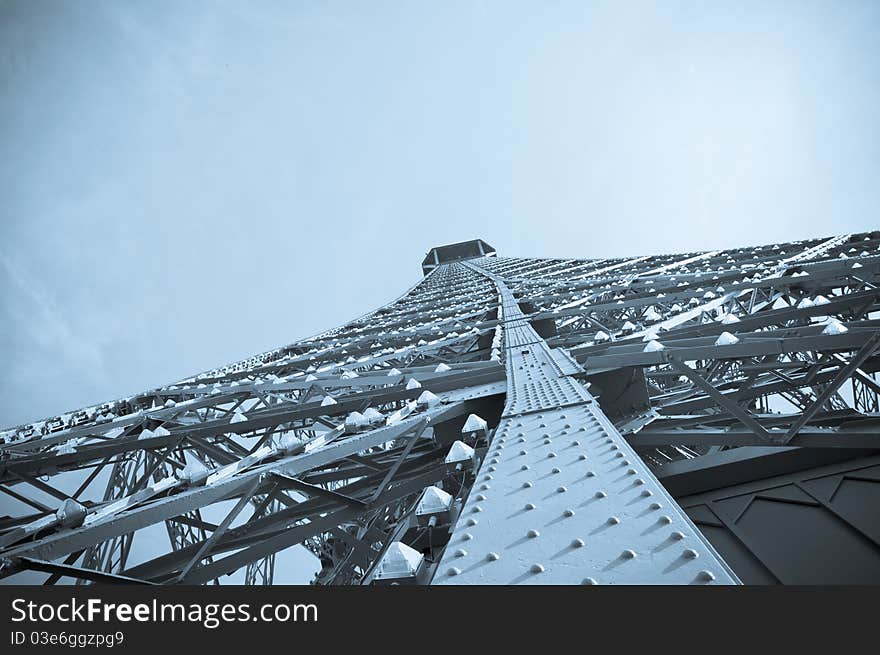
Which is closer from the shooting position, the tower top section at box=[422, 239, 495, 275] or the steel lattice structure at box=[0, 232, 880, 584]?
the steel lattice structure at box=[0, 232, 880, 584]

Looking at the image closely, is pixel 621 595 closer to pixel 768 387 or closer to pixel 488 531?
pixel 488 531

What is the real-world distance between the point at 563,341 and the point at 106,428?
6.46m

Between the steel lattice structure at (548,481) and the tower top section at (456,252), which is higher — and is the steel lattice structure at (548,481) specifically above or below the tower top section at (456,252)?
below

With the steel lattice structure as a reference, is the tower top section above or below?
above

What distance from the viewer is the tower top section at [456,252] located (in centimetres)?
5197

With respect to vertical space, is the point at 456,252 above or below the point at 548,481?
above

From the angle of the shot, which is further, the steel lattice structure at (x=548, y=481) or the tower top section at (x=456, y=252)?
the tower top section at (x=456, y=252)

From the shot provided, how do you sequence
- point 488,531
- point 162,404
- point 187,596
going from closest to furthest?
point 187,596 → point 488,531 → point 162,404

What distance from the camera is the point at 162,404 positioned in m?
9.49

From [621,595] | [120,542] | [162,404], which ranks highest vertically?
[162,404]

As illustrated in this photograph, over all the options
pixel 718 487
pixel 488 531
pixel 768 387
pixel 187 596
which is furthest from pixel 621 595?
pixel 768 387

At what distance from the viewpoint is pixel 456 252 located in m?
52.7

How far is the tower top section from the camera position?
51966mm

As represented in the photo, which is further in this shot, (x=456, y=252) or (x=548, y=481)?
(x=456, y=252)
